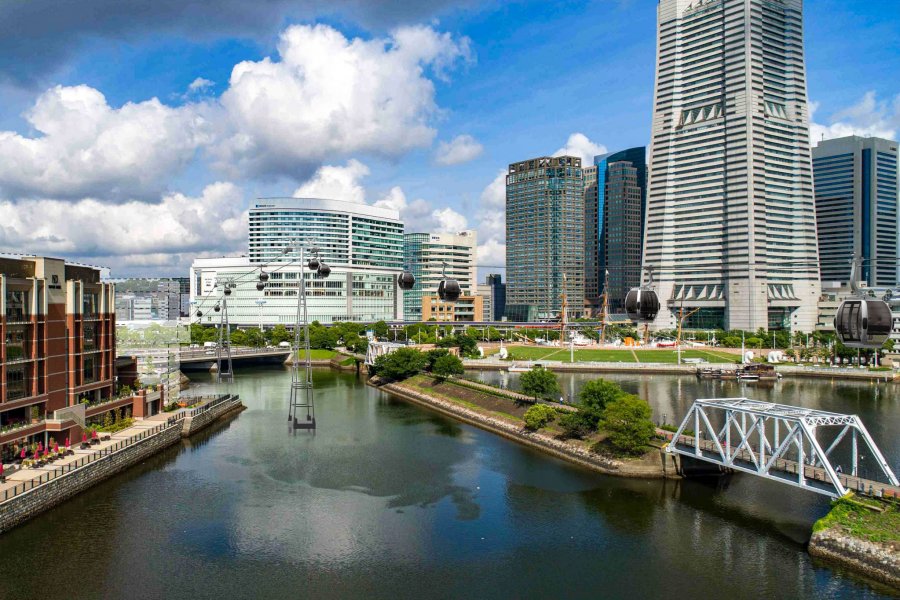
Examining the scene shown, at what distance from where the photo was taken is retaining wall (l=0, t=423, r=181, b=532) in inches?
1176

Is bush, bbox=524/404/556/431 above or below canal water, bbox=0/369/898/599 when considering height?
above

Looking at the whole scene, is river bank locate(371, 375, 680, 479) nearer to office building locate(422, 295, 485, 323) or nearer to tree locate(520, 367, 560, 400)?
tree locate(520, 367, 560, 400)

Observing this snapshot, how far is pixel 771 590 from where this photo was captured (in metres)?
24.8

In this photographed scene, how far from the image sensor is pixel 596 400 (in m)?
45.3

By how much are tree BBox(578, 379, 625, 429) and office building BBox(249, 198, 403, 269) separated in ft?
372

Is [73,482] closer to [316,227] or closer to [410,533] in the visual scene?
[410,533]

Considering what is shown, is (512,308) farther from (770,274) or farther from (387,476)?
(387,476)

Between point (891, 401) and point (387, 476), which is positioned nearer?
point (387, 476)

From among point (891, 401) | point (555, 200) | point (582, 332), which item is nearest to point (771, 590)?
point (891, 401)

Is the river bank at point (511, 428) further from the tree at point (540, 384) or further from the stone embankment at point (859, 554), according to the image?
the stone embankment at point (859, 554)

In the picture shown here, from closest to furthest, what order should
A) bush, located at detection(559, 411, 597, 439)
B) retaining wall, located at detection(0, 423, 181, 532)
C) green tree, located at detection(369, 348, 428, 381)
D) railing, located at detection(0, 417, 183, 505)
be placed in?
retaining wall, located at detection(0, 423, 181, 532) < railing, located at detection(0, 417, 183, 505) < bush, located at detection(559, 411, 597, 439) < green tree, located at detection(369, 348, 428, 381)

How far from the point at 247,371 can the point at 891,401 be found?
262 feet

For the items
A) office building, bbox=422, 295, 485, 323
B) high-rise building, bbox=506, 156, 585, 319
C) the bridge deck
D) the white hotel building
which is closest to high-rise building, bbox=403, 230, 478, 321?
the white hotel building

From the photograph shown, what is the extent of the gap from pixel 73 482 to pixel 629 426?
3145cm
